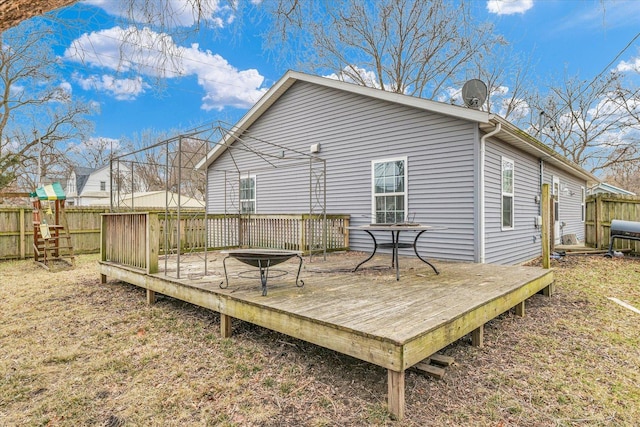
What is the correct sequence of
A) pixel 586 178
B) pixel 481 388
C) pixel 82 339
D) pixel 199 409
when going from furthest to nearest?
pixel 586 178 < pixel 82 339 < pixel 481 388 < pixel 199 409

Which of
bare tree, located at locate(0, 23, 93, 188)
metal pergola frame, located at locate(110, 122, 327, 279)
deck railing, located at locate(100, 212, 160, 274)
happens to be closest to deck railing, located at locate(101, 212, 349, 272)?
deck railing, located at locate(100, 212, 160, 274)

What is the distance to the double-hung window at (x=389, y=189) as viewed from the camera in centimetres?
736

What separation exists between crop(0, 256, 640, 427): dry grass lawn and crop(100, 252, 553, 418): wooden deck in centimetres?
31

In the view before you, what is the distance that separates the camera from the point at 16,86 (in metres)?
15.9

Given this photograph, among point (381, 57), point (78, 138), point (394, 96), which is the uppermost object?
point (381, 57)

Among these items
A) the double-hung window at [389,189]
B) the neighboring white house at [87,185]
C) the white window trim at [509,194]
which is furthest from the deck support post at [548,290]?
the neighboring white house at [87,185]

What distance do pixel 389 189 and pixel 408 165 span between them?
0.67 metres

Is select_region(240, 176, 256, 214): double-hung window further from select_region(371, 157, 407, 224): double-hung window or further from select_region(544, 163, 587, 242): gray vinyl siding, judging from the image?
select_region(544, 163, 587, 242): gray vinyl siding

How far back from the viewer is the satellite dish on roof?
7.02 metres

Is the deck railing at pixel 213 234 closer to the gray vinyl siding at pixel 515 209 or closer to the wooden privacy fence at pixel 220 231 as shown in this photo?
the wooden privacy fence at pixel 220 231

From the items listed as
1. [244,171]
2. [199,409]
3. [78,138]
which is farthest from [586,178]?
[78,138]

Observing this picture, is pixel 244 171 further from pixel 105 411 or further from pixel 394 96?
pixel 105 411

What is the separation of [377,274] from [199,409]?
122 inches

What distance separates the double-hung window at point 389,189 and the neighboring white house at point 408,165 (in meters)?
0.02
